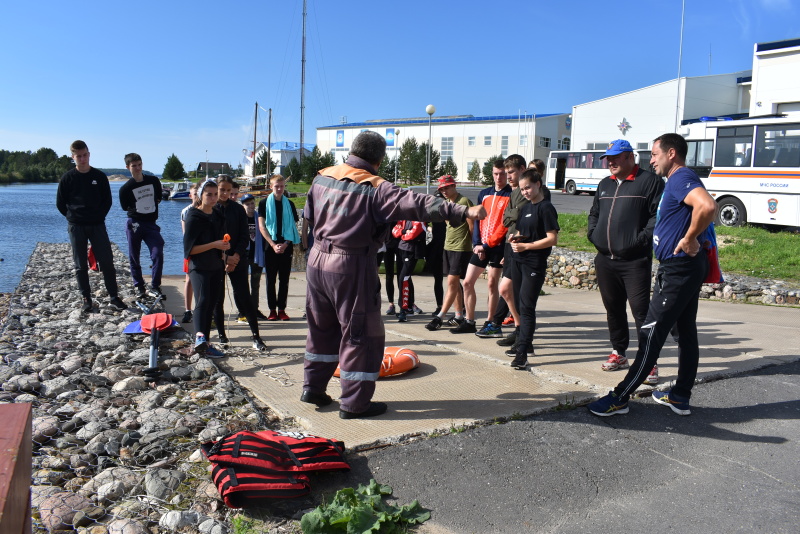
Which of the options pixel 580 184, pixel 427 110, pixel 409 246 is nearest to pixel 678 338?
pixel 409 246

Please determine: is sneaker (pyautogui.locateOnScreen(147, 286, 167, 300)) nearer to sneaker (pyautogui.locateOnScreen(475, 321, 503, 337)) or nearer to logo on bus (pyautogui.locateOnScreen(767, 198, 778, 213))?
sneaker (pyautogui.locateOnScreen(475, 321, 503, 337))

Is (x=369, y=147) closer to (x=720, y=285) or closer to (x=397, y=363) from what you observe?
(x=397, y=363)

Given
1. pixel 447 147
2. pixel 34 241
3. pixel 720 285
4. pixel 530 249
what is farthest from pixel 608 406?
pixel 447 147

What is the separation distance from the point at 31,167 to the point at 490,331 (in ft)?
483

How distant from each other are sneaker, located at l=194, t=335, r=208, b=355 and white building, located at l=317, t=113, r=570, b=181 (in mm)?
57917

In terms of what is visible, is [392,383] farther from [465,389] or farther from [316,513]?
[316,513]

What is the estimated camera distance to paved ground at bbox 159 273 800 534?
3.13 meters

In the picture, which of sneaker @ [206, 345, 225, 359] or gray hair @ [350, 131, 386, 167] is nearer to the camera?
gray hair @ [350, 131, 386, 167]

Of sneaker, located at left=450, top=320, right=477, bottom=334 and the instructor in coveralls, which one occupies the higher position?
the instructor in coveralls

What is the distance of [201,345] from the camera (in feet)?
19.1

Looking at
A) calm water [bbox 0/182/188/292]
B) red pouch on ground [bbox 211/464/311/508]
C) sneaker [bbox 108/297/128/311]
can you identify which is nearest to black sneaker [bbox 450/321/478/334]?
red pouch on ground [bbox 211/464/311/508]

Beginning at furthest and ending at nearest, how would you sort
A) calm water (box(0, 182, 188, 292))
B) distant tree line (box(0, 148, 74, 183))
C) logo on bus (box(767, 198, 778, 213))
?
distant tree line (box(0, 148, 74, 183)) → calm water (box(0, 182, 188, 292)) → logo on bus (box(767, 198, 778, 213))

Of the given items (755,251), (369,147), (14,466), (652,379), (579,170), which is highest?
(579,170)

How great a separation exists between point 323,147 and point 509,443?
94.1 metres
